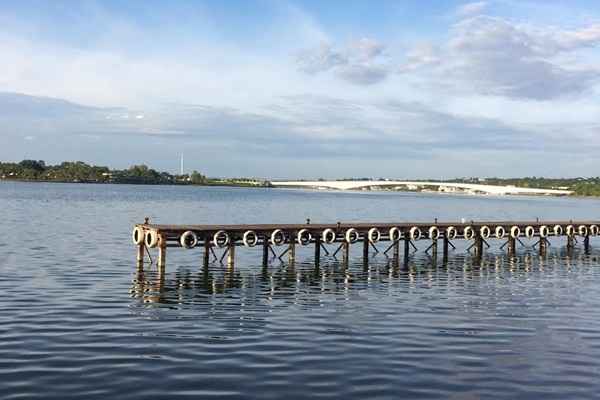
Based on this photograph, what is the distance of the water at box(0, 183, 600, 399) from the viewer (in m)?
16.2

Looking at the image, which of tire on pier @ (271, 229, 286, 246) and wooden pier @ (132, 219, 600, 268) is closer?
wooden pier @ (132, 219, 600, 268)

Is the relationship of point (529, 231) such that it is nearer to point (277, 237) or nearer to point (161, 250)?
point (277, 237)

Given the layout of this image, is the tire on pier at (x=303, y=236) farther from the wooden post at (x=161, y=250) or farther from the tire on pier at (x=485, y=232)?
the tire on pier at (x=485, y=232)

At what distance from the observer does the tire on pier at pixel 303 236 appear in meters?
42.9

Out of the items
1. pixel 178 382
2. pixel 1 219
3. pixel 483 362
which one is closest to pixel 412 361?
pixel 483 362

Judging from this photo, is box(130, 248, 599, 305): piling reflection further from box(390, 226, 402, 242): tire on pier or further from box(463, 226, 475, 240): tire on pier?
box(463, 226, 475, 240): tire on pier

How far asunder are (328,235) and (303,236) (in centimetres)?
224

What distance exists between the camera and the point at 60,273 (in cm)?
3447

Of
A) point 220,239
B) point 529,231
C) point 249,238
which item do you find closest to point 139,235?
point 220,239

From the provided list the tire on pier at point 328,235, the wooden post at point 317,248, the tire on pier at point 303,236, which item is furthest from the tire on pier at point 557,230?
the tire on pier at point 303,236

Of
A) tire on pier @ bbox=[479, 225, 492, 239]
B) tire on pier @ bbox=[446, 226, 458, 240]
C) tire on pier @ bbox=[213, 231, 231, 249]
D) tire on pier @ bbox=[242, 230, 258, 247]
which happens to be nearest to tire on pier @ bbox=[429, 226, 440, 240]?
tire on pier @ bbox=[446, 226, 458, 240]

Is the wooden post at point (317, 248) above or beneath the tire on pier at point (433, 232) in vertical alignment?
beneath

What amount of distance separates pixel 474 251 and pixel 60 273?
35.8 m

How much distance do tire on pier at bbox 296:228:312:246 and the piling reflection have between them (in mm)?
1595
